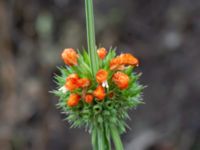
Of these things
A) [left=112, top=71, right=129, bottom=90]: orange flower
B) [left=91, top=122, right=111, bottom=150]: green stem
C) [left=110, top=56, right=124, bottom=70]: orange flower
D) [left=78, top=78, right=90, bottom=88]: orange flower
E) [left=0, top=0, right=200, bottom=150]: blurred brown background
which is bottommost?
[left=91, top=122, right=111, bottom=150]: green stem

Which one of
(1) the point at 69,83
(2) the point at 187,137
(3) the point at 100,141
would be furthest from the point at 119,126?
(2) the point at 187,137

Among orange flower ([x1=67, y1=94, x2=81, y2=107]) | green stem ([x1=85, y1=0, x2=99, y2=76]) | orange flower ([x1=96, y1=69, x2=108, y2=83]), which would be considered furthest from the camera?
orange flower ([x1=67, y1=94, x2=81, y2=107])

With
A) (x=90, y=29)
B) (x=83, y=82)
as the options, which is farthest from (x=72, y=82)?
(x=90, y=29)

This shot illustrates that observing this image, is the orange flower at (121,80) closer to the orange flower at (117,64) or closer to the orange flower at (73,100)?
the orange flower at (117,64)

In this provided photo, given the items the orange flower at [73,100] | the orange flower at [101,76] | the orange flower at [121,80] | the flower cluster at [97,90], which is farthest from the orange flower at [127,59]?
the orange flower at [73,100]

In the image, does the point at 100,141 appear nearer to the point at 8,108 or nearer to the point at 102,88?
the point at 102,88

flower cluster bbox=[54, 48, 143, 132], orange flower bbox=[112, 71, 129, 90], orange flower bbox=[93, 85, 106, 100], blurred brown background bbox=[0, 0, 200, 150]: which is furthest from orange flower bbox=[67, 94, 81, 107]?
blurred brown background bbox=[0, 0, 200, 150]

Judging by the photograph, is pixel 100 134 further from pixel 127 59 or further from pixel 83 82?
pixel 127 59

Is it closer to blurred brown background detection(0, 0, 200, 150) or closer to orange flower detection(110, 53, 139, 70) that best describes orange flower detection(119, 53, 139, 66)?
orange flower detection(110, 53, 139, 70)
